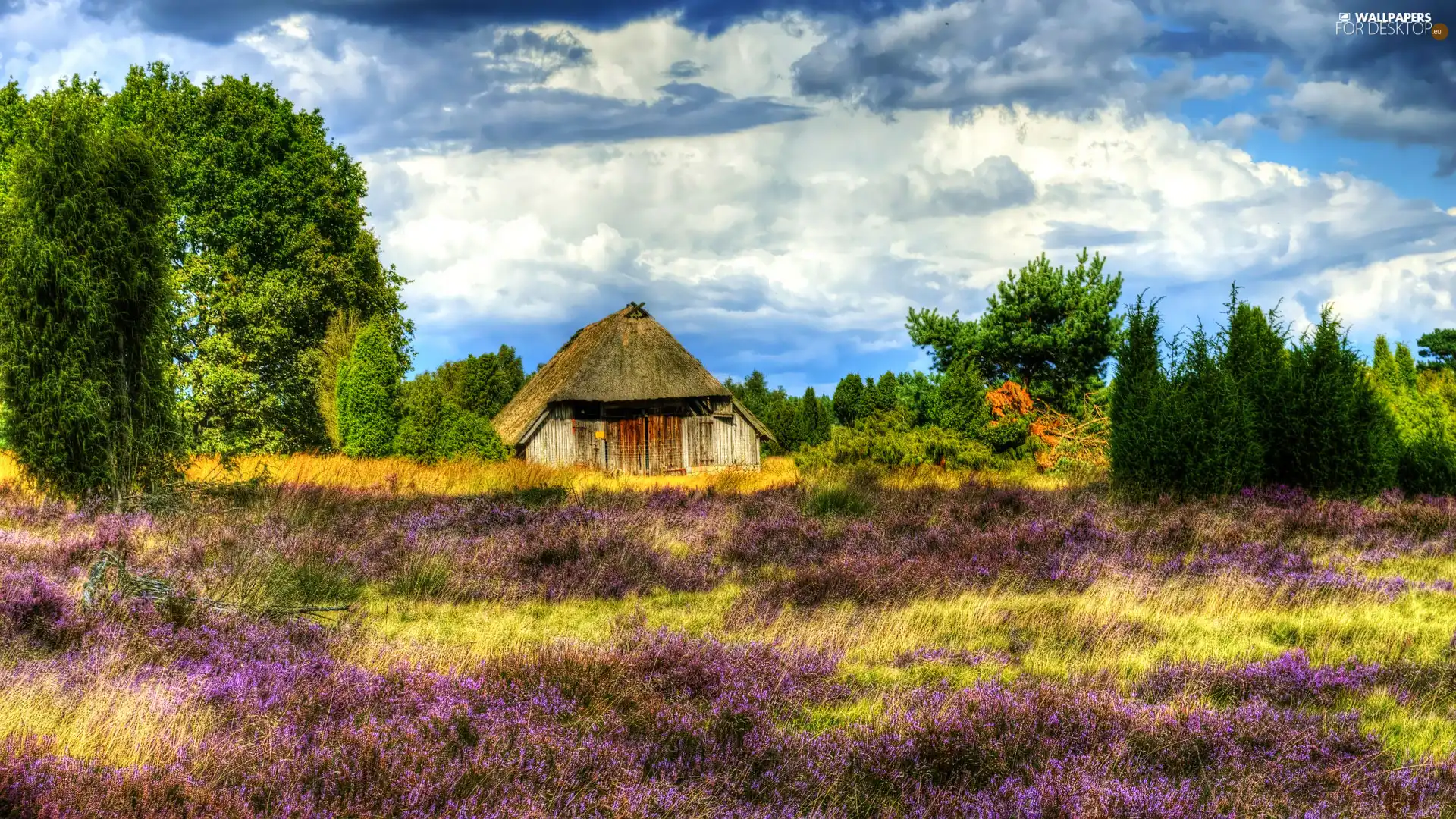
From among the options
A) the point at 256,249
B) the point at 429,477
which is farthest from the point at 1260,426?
the point at 256,249

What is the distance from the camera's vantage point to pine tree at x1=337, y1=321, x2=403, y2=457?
88.6 ft

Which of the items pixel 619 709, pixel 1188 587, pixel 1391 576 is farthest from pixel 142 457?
pixel 1391 576

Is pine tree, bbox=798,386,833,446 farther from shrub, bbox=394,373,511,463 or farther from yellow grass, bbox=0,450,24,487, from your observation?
yellow grass, bbox=0,450,24,487

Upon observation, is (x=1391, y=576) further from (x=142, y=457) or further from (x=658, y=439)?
(x=658, y=439)

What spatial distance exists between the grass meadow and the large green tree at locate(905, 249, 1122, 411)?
53.5 feet

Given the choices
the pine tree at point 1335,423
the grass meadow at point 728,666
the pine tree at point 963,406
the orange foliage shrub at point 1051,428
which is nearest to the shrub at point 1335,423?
the pine tree at point 1335,423

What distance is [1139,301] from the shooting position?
1869 centimetres

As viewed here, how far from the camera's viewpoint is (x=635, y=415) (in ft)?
109

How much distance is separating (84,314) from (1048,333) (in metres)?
25.2

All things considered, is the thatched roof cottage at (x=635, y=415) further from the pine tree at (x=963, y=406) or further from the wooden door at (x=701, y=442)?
the pine tree at (x=963, y=406)

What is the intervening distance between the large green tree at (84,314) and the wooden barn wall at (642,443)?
17318mm

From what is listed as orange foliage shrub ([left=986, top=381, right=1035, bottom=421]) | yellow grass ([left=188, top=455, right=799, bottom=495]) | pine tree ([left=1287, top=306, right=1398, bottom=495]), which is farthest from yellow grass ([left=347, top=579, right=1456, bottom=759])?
orange foliage shrub ([left=986, top=381, right=1035, bottom=421])

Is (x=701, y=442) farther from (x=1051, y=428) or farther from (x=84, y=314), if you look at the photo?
(x=84, y=314)

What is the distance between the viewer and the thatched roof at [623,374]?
3209cm
